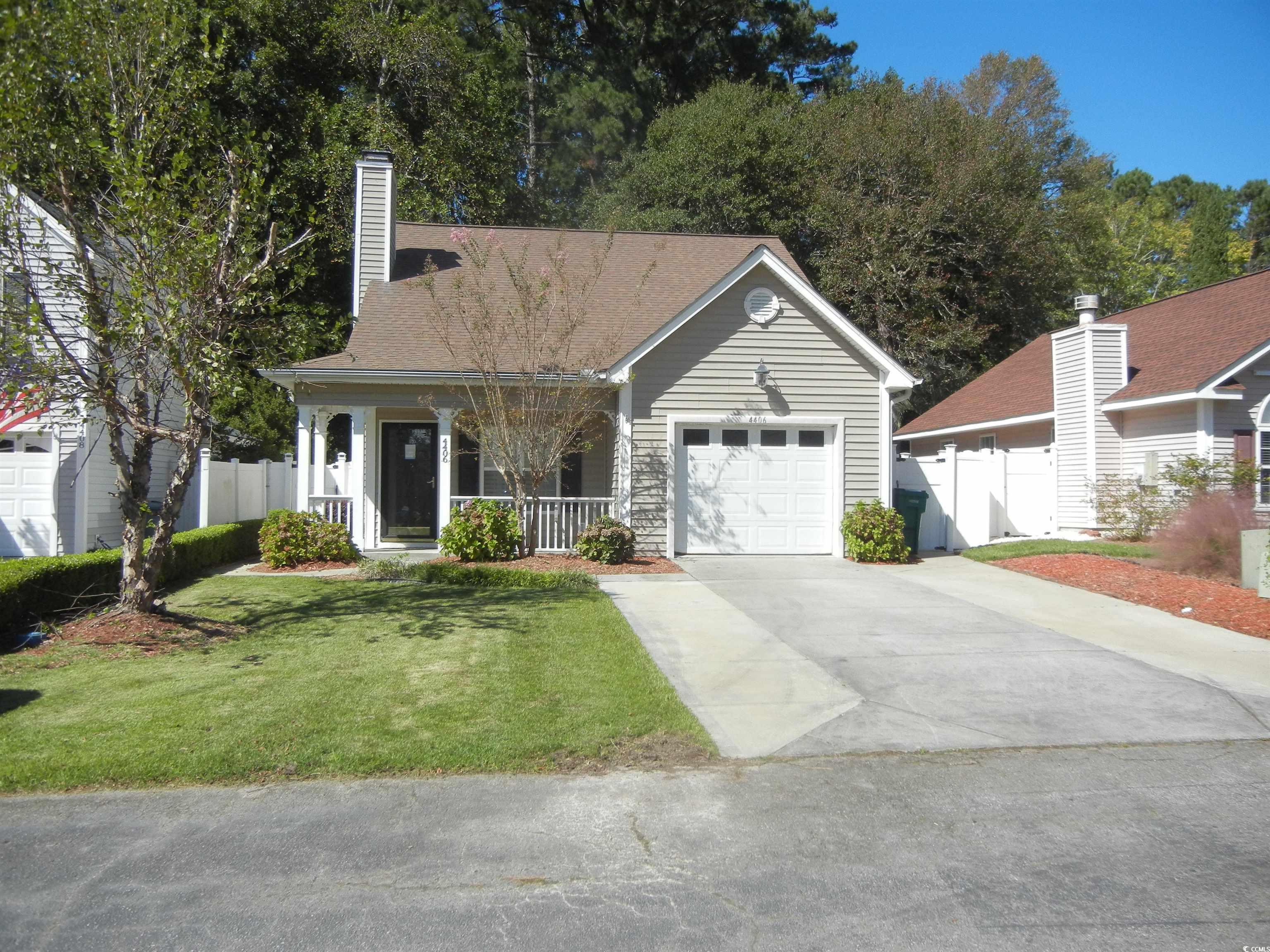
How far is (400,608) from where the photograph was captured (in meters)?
10.4

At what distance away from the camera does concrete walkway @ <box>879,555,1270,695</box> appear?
803 centimetres

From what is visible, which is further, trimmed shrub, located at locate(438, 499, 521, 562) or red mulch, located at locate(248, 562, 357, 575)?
trimmed shrub, located at locate(438, 499, 521, 562)

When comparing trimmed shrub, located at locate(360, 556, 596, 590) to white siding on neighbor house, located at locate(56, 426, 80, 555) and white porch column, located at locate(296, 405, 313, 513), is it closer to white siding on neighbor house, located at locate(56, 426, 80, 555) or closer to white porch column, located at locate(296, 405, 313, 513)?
white porch column, located at locate(296, 405, 313, 513)

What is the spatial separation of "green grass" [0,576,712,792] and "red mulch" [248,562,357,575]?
132 inches

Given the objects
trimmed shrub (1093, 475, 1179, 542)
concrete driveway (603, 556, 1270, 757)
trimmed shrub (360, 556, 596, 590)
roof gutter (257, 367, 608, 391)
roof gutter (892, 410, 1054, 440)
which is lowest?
concrete driveway (603, 556, 1270, 757)

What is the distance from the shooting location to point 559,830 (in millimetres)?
4773

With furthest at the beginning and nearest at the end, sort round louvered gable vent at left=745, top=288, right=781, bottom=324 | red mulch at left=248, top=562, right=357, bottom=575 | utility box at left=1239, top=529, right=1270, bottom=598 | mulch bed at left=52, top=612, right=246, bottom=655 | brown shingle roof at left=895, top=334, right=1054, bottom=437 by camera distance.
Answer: brown shingle roof at left=895, top=334, right=1054, bottom=437
round louvered gable vent at left=745, top=288, right=781, bottom=324
red mulch at left=248, top=562, right=357, bottom=575
utility box at left=1239, top=529, right=1270, bottom=598
mulch bed at left=52, top=612, right=246, bottom=655

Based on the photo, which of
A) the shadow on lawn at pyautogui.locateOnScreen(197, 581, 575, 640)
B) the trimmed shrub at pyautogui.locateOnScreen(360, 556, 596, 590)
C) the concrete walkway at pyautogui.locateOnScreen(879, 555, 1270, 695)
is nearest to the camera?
the concrete walkway at pyautogui.locateOnScreen(879, 555, 1270, 695)

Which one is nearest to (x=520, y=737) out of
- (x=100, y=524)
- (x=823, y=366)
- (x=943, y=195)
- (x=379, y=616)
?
(x=379, y=616)

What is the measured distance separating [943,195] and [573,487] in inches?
679

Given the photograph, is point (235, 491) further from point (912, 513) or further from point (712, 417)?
point (912, 513)

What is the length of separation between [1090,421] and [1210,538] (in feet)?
19.4

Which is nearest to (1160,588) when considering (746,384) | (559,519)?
(746,384)

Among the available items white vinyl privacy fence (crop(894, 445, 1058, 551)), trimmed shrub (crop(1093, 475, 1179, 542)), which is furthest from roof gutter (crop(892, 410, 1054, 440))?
trimmed shrub (crop(1093, 475, 1179, 542))
